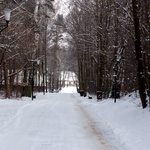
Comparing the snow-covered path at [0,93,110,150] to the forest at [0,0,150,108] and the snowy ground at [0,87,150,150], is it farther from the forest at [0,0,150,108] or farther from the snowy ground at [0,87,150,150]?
the forest at [0,0,150,108]

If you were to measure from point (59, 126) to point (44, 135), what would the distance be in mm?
2002

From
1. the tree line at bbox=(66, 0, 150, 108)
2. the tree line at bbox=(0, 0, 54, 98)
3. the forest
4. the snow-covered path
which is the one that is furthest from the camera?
the tree line at bbox=(0, 0, 54, 98)

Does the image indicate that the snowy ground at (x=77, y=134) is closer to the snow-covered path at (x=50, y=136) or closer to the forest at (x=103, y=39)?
the snow-covered path at (x=50, y=136)

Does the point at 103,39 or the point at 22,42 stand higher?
the point at 22,42

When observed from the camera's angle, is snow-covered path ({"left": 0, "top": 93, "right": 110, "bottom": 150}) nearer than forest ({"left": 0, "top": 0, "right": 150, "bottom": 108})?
Yes

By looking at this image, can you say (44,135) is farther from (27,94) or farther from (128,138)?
(27,94)

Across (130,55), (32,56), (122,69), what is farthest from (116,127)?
(32,56)

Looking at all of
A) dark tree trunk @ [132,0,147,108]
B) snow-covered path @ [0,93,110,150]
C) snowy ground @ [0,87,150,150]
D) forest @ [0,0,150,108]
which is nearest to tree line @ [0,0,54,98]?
forest @ [0,0,150,108]

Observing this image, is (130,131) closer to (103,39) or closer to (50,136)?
(50,136)

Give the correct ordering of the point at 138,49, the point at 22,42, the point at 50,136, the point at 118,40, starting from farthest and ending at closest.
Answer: the point at 22,42 < the point at 118,40 < the point at 138,49 < the point at 50,136

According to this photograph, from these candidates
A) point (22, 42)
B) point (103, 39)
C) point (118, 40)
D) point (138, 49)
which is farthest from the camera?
point (22, 42)

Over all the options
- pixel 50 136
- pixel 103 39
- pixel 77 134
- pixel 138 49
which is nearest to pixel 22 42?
pixel 103 39

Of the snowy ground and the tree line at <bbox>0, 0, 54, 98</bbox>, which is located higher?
the tree line at <bbox>0, 0, 54, 98</bbox>

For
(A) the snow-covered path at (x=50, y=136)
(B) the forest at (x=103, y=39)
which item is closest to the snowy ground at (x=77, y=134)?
(A) the snow-covered path at (x=50, y=136)
